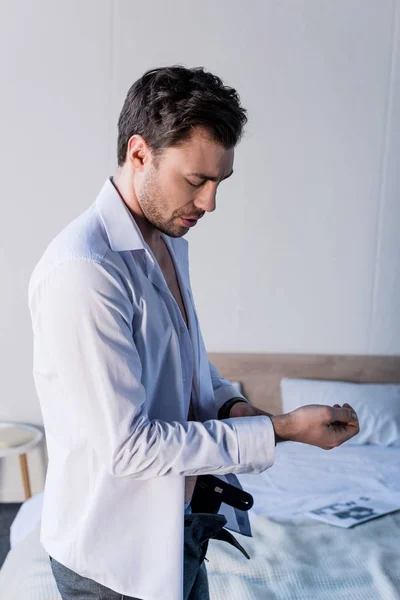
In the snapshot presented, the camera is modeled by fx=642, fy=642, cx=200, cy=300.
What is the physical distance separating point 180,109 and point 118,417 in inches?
20.4

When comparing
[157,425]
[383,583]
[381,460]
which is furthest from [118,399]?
[381,460]

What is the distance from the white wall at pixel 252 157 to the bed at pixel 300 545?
0.61m

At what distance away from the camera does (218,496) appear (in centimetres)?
126

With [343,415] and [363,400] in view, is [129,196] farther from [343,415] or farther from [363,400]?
[363,400]

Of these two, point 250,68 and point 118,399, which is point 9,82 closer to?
point 250,68

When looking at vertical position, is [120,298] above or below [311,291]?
above

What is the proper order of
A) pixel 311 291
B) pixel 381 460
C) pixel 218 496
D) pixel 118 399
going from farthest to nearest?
pixel 311 291 < pixel 381 460 < pixel 218 496 < pixel 118 399

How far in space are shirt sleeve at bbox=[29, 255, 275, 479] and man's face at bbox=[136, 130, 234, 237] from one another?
0.18 m

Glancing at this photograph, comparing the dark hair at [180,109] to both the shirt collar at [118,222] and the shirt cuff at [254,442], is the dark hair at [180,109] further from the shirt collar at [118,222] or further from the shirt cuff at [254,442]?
the shirt cuff at [254,442]

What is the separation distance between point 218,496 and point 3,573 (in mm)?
1084

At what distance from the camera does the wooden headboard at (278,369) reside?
10.6ft

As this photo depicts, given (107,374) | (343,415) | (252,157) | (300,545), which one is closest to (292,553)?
(300,545)

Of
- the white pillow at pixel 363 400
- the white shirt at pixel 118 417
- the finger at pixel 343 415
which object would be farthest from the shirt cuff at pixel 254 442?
the white pillow at pixel 363 400

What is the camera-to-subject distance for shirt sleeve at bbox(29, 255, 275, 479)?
3.12ft
